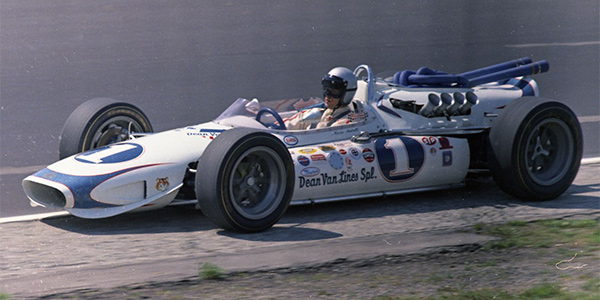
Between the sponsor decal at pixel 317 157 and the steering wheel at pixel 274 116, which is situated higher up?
the steering wheel at pixel 274 116

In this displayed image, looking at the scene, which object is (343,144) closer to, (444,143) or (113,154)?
(444,143)

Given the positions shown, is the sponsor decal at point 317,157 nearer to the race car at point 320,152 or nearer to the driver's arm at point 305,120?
the race car at point 320,152

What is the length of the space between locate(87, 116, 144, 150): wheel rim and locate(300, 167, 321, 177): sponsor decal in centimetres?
178

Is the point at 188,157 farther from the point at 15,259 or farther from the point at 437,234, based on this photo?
the point at 437,234

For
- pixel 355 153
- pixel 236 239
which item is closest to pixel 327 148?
pixel 355 153

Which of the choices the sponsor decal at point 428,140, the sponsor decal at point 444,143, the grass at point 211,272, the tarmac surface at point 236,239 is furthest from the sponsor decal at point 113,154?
the sponsor decal at point 444,143

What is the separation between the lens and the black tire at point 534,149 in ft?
24.4

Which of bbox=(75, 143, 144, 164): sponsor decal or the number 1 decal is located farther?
the number 1 decal

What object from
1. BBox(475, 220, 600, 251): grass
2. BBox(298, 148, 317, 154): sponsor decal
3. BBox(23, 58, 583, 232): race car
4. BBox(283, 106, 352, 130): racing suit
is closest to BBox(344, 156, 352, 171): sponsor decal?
BBox(23, 58, 583, 232): race car

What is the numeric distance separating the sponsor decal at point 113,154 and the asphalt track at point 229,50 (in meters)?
1.77

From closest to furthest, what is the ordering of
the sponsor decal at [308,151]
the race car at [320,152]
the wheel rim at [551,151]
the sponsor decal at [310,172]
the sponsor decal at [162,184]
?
the race car at [320,152] < the sponsor decal at [162,184] < the sponsor decal at [310,172] < the sponsor decal at [308,151] < the wheel rim at [551,151]

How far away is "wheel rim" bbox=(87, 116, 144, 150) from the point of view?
7.65m

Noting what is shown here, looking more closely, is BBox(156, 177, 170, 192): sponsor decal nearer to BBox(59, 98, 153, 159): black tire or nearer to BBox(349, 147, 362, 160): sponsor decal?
BBox(59, 98, 153, 159): black tire

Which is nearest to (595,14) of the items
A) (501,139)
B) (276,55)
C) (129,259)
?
(276,55)
